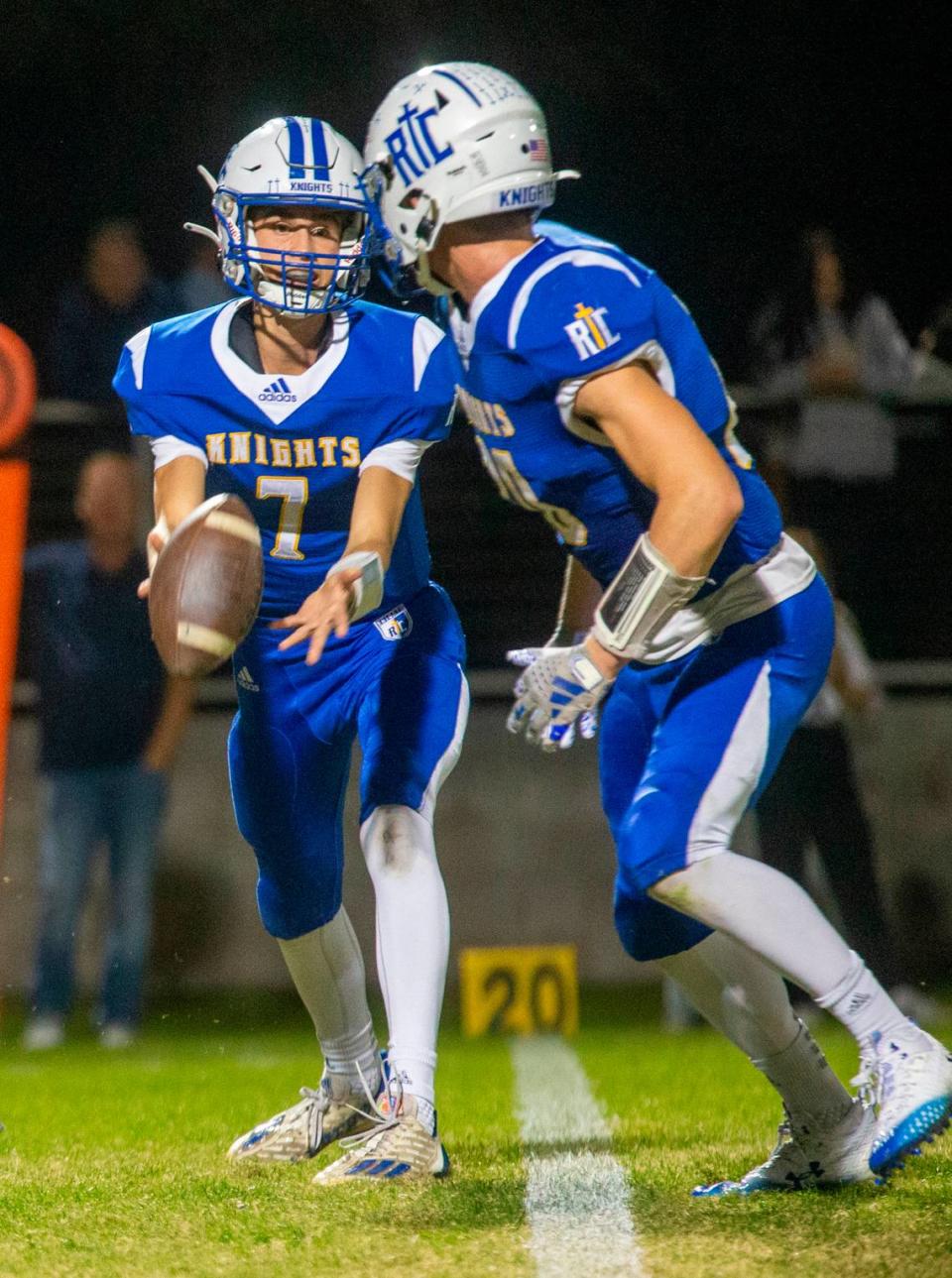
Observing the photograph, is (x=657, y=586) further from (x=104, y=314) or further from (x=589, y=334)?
(x=104, y=314)

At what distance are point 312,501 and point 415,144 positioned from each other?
727 mm

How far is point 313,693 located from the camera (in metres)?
3.01

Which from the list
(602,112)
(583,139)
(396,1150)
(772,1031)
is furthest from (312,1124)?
(602,112)

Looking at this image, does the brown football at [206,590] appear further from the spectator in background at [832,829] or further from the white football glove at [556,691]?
the spectator in background at [832,829]

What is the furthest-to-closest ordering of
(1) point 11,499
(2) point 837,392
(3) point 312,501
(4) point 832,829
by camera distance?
(2) point 837,392 < (1) point 11,499 < (4) point 832,829 < (3) point 312,501

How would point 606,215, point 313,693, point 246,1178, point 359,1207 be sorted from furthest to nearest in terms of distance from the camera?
point 606,215 < point 313,693 < point 246,1178 < point 359,1207

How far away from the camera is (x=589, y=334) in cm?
235

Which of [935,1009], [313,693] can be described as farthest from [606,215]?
[313,693]

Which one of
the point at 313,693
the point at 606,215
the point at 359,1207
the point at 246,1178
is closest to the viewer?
the point at 359,1207

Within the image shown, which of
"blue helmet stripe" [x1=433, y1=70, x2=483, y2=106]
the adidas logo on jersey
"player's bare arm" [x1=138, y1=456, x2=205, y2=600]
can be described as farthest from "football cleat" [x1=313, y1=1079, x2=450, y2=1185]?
"blue helmet stripe" [x1=433, y1=70, x2=483, y2=106]

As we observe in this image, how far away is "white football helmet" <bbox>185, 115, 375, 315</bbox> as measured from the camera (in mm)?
3025

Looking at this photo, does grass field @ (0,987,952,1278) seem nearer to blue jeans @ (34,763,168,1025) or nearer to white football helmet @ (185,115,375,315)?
blue jeans @ (34,763,168,1025)

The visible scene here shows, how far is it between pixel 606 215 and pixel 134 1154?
4.53 metres

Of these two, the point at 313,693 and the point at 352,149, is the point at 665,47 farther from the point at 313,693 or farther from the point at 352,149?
the point at 313,693
